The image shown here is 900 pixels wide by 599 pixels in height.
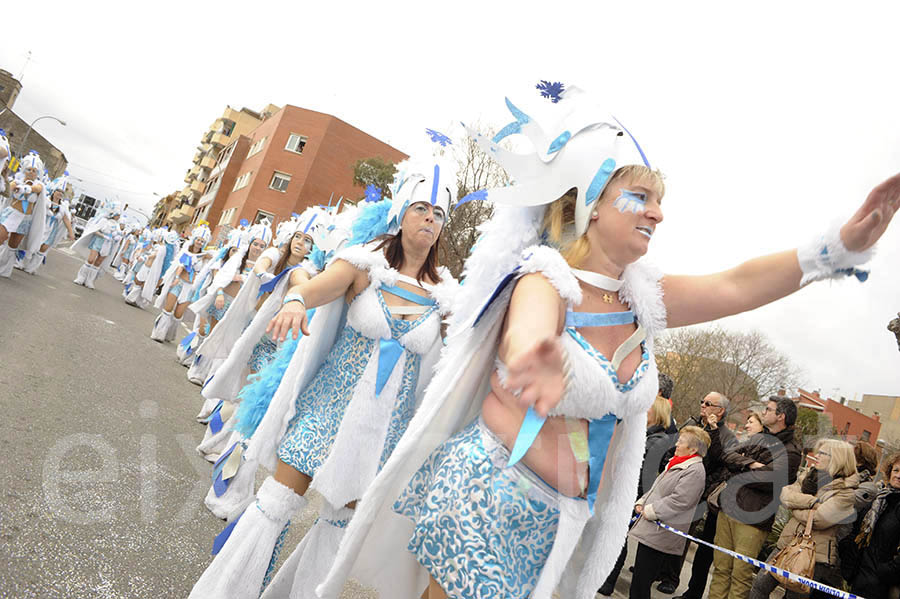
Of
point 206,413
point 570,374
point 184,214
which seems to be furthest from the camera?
point 184,214

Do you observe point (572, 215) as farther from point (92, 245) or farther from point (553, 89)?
point (92, 245)

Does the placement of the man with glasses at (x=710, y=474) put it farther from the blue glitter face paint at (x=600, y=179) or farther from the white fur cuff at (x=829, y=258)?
the blue glitter face paint at (x=600, y=179)

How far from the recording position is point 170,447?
16.1ft

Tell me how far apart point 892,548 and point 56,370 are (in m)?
6.58

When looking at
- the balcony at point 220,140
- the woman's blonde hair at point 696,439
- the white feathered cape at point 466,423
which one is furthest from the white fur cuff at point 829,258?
the balcony at point 220,140

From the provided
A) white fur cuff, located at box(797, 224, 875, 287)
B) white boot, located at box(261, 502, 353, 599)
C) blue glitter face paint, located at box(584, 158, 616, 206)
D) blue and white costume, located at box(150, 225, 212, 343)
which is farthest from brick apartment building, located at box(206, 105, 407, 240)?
white fur cuff, located at box(797, 224, 875, 287)

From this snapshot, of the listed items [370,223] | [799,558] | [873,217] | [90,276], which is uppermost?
[873,217]

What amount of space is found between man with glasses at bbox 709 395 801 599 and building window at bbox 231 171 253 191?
37.2 meters

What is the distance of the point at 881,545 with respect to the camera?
409 centimetres

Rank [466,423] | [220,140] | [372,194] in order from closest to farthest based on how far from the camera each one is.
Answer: [466,423]
[372,194]
[220,140]

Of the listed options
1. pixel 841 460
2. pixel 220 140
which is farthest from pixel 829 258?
pixel 220 140

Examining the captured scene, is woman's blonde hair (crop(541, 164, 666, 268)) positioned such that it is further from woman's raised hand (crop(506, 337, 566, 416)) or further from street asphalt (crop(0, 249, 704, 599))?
street asphalt (crop(0, 249, 704, 599))

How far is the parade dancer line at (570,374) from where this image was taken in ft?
5.25

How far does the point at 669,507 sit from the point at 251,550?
11.4 ft
